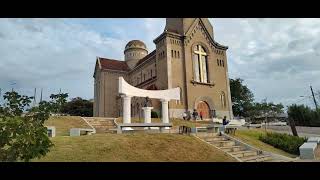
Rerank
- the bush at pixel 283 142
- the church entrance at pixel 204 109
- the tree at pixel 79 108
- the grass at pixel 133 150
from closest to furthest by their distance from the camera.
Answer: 1. the grass at pixel 133 150
2. the bush at pixel 283 142
3. the church entrance at pixel 204 109
4. the tree at pixel 79 108

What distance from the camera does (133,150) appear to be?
41.5 ft

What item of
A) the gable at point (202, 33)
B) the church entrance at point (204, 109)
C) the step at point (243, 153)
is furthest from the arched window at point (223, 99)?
the step at point (243, 153)

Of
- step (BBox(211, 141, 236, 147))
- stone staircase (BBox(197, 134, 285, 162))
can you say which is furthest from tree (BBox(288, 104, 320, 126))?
step (BBox(211, 141, 236, 147))

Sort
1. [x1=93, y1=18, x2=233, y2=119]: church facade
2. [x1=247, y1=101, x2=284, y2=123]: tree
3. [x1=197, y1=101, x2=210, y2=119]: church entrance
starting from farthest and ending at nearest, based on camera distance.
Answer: [x1=247, y1=101, x2=284, y2=123]: tree
[x1=197, y1=101, x2=210, y2=119]: church entrance
[x1=93, y1=18, x2=233, y2=119]: church facade

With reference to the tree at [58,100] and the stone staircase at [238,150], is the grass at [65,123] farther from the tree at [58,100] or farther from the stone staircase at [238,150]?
the tree at [58,100]

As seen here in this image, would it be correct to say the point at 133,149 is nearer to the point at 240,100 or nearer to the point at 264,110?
the point at 240,100

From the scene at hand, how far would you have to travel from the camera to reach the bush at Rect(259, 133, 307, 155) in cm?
1777

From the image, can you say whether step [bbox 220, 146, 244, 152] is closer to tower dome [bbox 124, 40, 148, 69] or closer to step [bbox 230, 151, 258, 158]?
step [bbox 230, 151, 258, 158]

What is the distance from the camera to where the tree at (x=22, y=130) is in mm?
5527

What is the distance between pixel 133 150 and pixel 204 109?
27980 millimetres

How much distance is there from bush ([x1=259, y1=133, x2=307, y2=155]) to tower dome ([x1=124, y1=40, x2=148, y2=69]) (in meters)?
38.2

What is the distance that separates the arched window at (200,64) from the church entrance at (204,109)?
9.84ft

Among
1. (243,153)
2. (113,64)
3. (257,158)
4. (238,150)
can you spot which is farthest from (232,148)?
(113,64)
